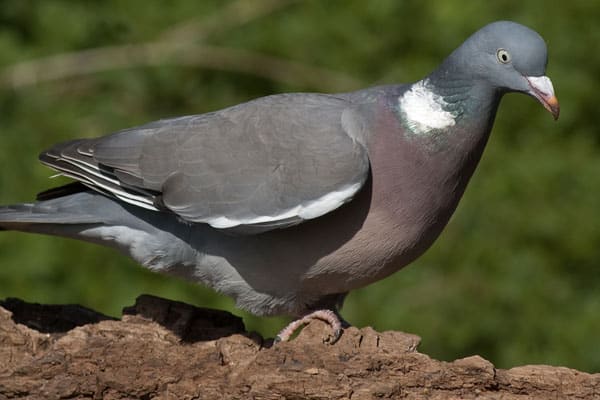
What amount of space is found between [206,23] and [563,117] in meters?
2.01

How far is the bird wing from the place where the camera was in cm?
363

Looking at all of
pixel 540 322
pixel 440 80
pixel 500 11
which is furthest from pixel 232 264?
pixel 500 11

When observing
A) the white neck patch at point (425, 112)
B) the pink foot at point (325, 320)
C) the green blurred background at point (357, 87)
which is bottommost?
the pink foot at point (325, 320)

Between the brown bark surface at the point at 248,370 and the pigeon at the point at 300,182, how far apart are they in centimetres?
17

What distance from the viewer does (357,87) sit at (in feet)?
20.9

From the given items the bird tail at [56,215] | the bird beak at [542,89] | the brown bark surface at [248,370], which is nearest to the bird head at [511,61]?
the bird beak at [542,89]

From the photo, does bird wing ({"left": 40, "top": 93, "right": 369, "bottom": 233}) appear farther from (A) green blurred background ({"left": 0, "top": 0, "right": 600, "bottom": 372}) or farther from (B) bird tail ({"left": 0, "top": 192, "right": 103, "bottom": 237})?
(A) green blurred background ({"left": 0, "top": 0, "right": 600, "bottom": 372})

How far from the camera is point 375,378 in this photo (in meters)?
3.44

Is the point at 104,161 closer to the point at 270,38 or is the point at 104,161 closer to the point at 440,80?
the point at 440,80

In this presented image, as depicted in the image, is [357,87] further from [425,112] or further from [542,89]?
[542,89]

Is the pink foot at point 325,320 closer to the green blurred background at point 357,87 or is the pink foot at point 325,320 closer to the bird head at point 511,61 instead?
the bird head at point 511,61

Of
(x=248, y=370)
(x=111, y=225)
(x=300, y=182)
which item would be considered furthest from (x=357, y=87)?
(x=248, y=370)

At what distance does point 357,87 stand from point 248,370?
313 centimetres

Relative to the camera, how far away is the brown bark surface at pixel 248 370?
3.41 m
